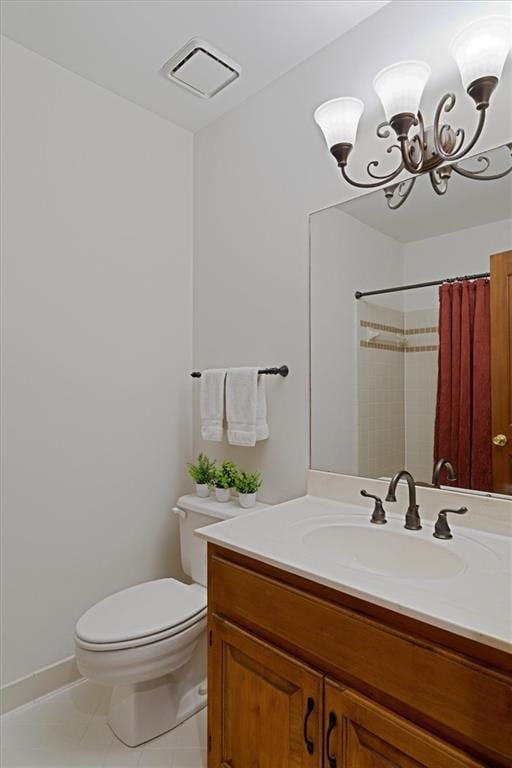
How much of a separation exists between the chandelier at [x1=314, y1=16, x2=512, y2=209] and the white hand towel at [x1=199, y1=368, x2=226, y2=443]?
3.02 feet

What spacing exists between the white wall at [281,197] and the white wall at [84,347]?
0.19 m

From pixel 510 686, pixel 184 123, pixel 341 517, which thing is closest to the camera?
pixel 510 686

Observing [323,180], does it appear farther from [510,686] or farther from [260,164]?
[510,686]

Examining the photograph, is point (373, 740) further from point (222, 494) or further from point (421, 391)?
point (222, 494)

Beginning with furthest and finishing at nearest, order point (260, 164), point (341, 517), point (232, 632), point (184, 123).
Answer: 1. point (184, 123)
2. point (260, 164)
3. point (341, 517)
4. point (232, 632)

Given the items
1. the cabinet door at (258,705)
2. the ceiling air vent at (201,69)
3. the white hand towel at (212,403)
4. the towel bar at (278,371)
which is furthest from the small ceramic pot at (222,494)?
the ceiling air vent at (201,69)

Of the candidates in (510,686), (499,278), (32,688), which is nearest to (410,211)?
(499,278)

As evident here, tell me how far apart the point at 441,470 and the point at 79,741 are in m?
1.48

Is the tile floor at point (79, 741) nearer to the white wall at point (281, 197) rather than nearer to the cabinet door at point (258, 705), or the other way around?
the cabinet door at point (258, 705)

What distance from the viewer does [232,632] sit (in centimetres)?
120

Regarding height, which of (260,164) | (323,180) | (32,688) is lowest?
(32,688)

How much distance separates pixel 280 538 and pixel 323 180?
1256 mm

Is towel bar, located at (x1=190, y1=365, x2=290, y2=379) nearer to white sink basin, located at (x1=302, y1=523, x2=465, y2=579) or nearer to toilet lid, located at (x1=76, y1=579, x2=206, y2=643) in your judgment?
white sink basin, located at (x1=302, y1=523, x2=465, y2=579)

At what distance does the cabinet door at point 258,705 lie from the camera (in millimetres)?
1017
